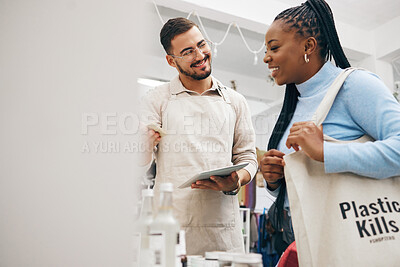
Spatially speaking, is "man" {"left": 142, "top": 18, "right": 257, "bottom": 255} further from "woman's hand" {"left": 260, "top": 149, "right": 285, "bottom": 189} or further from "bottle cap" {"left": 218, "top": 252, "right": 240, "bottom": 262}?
"bottle cap" {"left": 218, "top": 252, "right": 240, "bottom": 262}

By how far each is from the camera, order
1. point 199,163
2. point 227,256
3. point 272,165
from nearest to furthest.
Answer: point 227,256 → point 272,165 → point 199,163

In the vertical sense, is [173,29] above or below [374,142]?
above

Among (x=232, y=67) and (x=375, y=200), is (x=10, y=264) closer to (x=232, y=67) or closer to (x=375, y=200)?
(x=375, y=200)

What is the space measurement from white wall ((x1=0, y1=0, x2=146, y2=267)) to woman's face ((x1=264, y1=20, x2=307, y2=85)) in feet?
1.68

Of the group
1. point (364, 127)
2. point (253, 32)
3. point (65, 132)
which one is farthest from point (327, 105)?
point (253, 32)

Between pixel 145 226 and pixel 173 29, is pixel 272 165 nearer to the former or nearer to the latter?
pixel 145 226

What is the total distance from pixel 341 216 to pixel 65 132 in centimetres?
57

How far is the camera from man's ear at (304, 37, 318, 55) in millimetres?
947

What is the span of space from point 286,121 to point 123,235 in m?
0.68

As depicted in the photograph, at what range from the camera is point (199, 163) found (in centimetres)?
112

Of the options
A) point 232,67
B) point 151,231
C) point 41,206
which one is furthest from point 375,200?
point 232,67

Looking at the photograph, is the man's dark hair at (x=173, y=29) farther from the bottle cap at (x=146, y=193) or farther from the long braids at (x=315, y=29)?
the bottle cap at (x=146, y=193)

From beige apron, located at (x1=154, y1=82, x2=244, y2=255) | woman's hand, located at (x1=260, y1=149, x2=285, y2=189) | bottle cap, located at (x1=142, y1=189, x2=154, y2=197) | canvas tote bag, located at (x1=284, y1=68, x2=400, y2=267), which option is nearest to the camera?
bottle cap, located at (x1=142, y1=189, x2=154, y2=197)

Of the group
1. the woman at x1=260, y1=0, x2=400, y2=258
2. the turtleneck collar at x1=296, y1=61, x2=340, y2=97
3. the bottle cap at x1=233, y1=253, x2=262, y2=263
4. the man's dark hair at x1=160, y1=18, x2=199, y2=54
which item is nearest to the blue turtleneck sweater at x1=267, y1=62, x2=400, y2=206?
the woman at x1=260, y1=0, x2=400, y2=258
